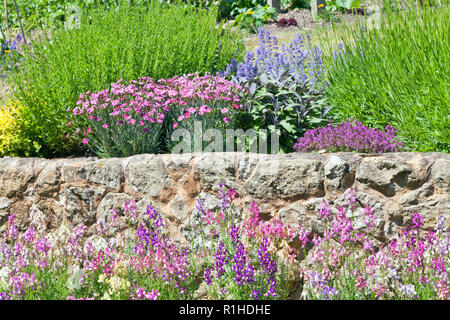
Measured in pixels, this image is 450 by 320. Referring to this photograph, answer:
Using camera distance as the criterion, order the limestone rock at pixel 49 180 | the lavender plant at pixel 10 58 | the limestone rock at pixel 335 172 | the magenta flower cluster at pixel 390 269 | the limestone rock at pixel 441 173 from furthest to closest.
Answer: the lavender plant at pixel 10 58, the limestone rock at pixel 49 180, the limestone rock at pixel 335 172, the limestone rock at pixel 441 173, the magenta flower cluster at pixel 390 269

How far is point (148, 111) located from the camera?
4664mm

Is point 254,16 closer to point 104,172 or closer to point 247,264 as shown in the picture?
point 104,172

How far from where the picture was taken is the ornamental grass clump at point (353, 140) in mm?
4207

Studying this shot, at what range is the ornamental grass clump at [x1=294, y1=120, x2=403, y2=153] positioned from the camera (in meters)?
4.21

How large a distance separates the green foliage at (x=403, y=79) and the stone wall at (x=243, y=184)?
66 cm

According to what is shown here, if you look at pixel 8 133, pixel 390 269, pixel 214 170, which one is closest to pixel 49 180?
pixel 8 133

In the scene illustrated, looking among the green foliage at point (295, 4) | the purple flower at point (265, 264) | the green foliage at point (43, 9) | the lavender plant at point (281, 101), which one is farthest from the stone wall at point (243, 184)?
the green foliage at point (295, 4)

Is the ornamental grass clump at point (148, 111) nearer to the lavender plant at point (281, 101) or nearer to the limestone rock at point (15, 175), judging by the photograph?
the lavender plant at point (281, 101)

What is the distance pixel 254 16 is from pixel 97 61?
6300 millimetres

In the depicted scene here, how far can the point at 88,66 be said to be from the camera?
4988mm

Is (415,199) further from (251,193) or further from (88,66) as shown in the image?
(88,66)

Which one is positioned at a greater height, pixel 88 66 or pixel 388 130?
pixel 88 66
